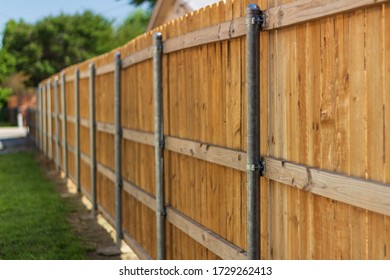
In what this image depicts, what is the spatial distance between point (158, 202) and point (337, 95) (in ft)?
9.07

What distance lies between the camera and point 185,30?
4.59 metres

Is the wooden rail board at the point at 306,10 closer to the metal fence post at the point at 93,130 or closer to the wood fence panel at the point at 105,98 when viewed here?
the wood fence panel at the point at 105,98

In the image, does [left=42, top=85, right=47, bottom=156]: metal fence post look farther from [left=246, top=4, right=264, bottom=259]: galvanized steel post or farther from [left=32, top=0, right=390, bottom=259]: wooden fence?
[left=246, top=4, right=264, bottom=259]: galvanized steel post

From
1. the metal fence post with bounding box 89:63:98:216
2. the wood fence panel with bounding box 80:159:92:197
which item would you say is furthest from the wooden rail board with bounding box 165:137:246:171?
the wood fence panel with bounding box 80:159:92:197

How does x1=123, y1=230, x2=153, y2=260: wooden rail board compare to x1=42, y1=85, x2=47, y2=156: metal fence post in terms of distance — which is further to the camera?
x1=42, y1=85, x2=47, y2=156: metal fence post

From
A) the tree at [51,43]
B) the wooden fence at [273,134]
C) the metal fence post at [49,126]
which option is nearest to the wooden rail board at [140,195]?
the wooden fence at [273,134]

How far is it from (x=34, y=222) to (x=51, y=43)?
39503mm

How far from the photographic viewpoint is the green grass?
683cm

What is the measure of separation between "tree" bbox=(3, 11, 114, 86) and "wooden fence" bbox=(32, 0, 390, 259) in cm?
3976

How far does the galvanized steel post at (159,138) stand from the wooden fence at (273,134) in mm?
22

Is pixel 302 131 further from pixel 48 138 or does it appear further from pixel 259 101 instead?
pixel 48 138

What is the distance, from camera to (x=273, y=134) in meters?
3.30

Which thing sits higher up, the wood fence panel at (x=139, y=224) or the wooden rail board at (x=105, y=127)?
the wooden rail board at (x=105, y=127)

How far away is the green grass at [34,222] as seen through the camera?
6828 millimetres
